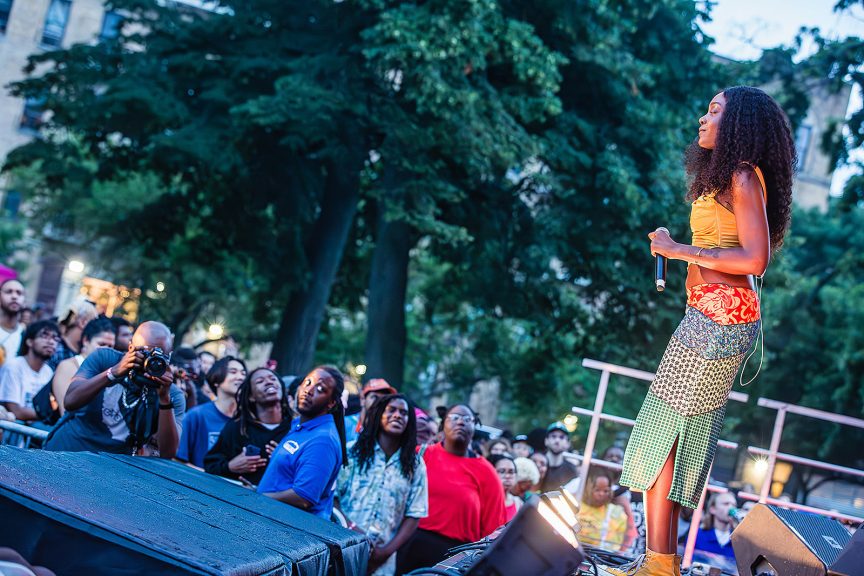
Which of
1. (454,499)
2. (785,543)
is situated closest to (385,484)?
(454,499)

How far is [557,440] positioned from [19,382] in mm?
5220

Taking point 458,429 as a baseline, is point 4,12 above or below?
above

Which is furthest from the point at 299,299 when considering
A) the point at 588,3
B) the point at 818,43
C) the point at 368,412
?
the point at 368,412

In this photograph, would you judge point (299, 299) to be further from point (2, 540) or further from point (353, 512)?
point (2, 540)

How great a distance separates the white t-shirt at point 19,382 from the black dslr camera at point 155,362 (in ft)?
12.2

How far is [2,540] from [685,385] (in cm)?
261

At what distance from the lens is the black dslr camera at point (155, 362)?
5480 mm

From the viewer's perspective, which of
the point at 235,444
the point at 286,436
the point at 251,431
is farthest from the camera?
the point at 251,431

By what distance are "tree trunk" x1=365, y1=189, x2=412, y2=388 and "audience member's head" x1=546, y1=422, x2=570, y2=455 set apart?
289 inches

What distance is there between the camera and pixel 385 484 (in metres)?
7.43

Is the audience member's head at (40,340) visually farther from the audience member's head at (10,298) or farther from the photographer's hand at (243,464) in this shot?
the photographer's hand at (243,464)

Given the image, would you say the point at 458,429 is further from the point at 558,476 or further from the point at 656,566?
the point at 656,566

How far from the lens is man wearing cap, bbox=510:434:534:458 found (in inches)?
475

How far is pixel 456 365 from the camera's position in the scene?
34.9 metres
